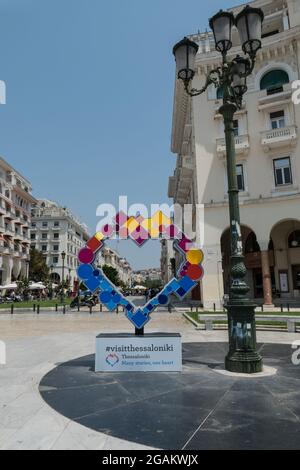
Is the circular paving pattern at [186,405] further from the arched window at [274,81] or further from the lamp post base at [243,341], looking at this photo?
the arched window at [274,81]

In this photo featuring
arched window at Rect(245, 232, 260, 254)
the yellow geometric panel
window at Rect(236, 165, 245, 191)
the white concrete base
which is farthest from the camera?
arched window at Rect(245, 232, 260, 254)

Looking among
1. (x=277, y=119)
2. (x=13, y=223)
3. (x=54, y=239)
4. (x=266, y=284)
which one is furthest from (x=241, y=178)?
(x=54, y=239)

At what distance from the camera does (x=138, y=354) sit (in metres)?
7.40

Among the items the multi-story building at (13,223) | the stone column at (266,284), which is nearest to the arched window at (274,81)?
the stone column at (266,284)

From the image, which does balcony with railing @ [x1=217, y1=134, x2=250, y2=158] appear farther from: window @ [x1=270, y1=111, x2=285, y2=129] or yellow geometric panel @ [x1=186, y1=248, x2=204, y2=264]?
yellow geometric panel @ [x1=186, y1=248, x2=204, y2=264]

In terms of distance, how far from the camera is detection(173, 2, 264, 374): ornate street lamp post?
6.98 metres

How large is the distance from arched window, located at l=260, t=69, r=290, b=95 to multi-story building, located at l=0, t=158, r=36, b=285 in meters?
47.8

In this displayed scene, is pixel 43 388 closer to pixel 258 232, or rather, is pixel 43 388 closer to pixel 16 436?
pixel 16 436

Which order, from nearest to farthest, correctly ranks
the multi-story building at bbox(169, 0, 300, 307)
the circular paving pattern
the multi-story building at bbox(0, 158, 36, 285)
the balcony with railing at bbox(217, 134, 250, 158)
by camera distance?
the circular paving pattern < the multi-story building at bbox(169, 0, 300, 307) < the balcony with railing at bbox(217, 134, 250, 158) < the multi-story building at bbox(0, 158, 36, 285)

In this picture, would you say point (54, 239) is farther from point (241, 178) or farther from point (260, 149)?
point (260, 149)

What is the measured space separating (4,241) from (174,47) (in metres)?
60.0

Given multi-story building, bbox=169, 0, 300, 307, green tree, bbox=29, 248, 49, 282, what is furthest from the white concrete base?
green tree, bbox=29, 248, 49, 282

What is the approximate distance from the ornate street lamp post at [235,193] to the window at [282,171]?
1956 cm

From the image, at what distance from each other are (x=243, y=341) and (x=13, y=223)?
66.2 m
